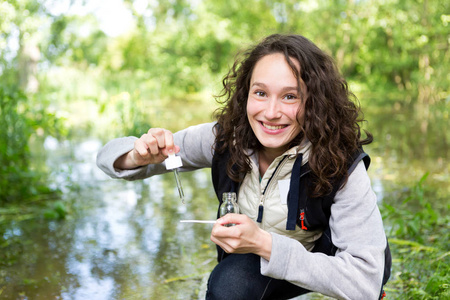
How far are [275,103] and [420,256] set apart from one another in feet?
5.69

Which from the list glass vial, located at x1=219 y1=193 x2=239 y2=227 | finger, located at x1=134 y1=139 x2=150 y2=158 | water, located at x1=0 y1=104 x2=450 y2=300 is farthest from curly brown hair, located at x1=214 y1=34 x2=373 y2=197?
water, located at x1=0 y1=104 x2=450 y2=300

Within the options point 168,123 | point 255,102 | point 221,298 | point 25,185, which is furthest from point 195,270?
point 168,123

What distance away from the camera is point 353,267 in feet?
5.32

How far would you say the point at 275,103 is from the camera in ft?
6.21

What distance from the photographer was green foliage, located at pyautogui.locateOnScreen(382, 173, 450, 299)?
7.90ft

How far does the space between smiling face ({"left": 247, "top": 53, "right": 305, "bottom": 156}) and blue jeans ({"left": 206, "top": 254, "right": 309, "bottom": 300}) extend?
0.47m

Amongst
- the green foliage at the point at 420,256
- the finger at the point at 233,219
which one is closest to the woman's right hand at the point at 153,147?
the finger at the point at 233,219

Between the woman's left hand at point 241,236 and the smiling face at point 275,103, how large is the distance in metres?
0.47

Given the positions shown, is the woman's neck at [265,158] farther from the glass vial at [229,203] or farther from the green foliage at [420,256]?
the green foliage at [420,256]

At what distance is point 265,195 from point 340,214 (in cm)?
31

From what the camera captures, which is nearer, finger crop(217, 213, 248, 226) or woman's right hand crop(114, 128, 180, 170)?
finger crop(217, 213, 248, 226)

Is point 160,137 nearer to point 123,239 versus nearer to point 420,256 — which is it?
point 123,239

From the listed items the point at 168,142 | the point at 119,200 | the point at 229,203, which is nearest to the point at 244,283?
the point at 229,203

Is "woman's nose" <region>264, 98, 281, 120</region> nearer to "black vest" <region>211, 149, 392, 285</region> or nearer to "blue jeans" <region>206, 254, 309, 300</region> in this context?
"black vest" <region>211, 149, 392, 285</region>
